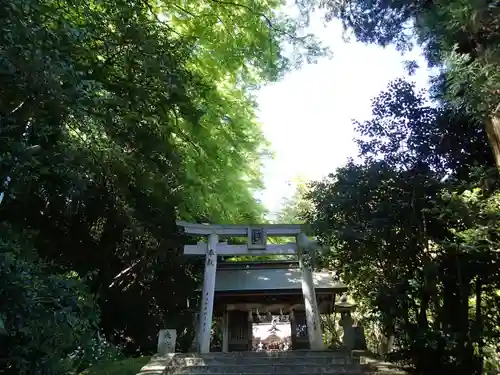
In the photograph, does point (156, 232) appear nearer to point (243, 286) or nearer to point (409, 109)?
point (243, 286)

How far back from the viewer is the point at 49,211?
934 cm

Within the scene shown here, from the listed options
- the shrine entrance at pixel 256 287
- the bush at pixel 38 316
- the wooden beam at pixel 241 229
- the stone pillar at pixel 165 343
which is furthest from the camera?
the wooden beam at pixel 241 229

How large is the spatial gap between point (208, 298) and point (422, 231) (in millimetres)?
5512

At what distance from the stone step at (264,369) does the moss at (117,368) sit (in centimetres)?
102

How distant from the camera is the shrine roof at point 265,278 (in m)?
11.4

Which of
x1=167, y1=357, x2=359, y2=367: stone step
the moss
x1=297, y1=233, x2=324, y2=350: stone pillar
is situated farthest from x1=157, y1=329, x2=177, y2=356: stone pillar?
x1=297, y1=233, x2=324, y2=350: stone pillar

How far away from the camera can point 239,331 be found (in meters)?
13.4

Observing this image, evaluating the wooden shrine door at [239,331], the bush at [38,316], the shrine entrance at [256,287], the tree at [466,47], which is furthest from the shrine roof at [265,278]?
the bush at [38,316]

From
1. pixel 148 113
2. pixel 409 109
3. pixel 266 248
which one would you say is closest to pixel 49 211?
pixel 148 113

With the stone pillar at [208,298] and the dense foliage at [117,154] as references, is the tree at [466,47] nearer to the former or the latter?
the dense foliage at [117,154]

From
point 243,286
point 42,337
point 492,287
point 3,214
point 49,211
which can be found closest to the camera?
point 42,337

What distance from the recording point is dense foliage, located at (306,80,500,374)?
547 cm

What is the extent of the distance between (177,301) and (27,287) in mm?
9419

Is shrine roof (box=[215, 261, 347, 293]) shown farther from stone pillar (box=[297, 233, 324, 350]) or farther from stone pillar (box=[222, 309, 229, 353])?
stone pillar (box=[222, 309, 229, 353])
